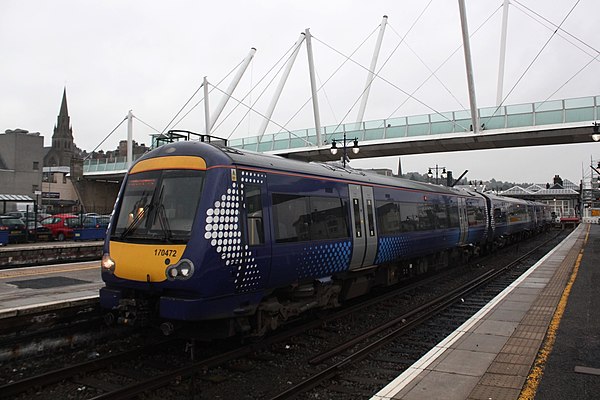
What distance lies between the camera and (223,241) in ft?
21.5

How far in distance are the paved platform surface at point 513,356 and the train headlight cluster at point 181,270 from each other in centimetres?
281

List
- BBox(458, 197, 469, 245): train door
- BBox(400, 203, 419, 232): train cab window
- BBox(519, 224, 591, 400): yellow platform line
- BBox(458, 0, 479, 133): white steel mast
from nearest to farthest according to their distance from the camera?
1. BBox(519, 224, 591, 400): yellow platform line
2. BBox(400, 203, 419, 232): train cab window
3. BBox(458, 197, 469, 245): train door
4. BBox(458, 0, 479, 133): white steel mast

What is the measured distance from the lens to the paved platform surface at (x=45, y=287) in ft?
26.2

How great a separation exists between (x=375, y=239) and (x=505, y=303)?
10.9ft

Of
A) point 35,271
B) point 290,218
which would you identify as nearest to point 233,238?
point 290,218

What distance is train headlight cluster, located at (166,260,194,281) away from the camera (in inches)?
246

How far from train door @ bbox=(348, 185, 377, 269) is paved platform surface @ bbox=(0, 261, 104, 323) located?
5.26 metres

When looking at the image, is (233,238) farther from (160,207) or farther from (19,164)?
(19,164)

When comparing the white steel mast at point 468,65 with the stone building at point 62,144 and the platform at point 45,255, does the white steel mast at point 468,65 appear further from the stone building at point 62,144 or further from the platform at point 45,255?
the stone building at point 62,144

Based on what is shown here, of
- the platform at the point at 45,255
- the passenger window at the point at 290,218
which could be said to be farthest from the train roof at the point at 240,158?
the platform at the point at 45,255

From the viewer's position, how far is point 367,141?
3328 centimetres

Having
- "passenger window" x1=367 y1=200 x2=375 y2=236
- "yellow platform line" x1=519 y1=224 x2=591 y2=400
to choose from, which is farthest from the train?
"yellow platform line" x1=519 y1=224 x2=591 y2=400

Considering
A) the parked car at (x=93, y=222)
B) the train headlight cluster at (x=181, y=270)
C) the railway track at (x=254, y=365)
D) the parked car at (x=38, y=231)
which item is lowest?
the railway track at (x=254, y=365)

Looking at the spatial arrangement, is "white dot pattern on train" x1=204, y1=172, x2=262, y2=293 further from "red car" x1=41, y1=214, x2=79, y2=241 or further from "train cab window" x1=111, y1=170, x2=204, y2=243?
"red car" x1=41, y1=214, x2=79, y2=241
